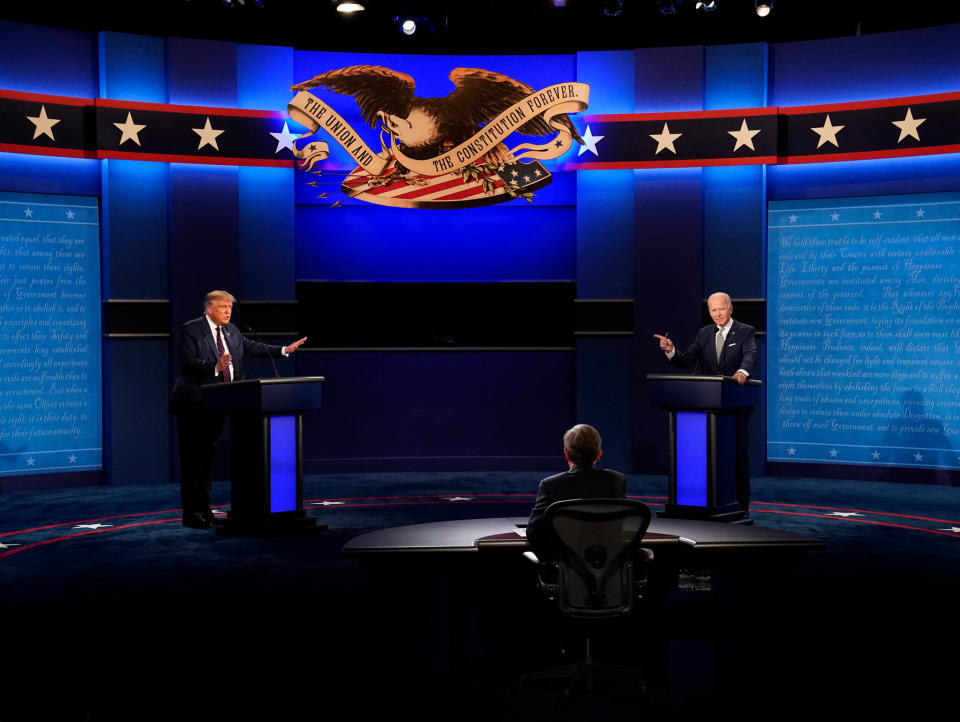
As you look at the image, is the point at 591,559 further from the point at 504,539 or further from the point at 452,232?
the point at 452,232

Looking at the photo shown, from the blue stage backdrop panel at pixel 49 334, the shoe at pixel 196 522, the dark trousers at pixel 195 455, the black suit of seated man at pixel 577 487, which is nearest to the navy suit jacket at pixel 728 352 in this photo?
the black suit of seated man at pixel 577 487

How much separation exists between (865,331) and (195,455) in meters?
5.39

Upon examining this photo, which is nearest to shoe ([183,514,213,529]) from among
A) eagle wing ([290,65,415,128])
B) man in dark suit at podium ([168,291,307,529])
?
man in dark suit at podium ([168,291,307,529])

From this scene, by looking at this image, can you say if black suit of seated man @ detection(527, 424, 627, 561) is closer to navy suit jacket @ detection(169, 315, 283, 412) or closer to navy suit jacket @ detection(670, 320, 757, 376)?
navy suit jacket @ detection(670, 320, 757, 376)

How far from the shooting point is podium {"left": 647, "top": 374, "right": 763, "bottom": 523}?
612 centimetres

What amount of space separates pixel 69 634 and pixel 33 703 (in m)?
0.48

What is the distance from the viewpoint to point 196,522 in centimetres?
625

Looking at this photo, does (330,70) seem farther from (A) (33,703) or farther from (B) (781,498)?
(A) (33,703)

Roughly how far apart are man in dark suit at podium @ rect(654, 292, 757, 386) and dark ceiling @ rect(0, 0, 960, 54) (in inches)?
128

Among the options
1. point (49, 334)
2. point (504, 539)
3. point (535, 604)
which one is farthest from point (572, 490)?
point (49, 334)

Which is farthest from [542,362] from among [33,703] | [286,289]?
[33,703]

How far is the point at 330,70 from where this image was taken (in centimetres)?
862

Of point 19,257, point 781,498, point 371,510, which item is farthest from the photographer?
point 19,257

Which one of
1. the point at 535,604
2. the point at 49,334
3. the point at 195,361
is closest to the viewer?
the point at 535,604
